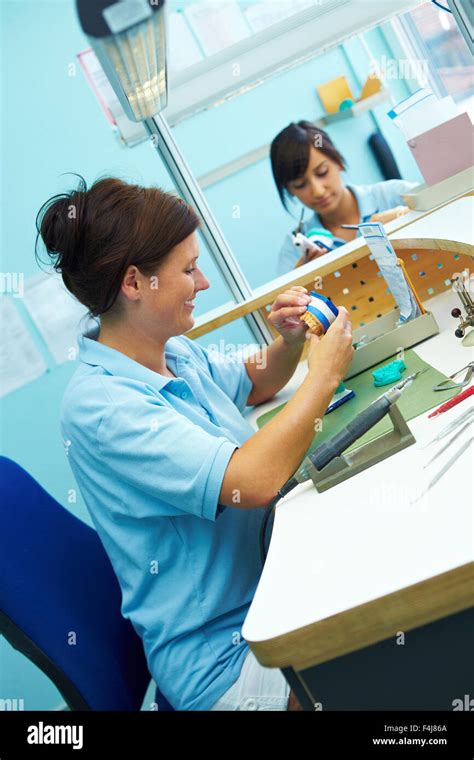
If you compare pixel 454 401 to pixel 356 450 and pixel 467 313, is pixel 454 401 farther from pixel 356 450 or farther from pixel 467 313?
pixel 467 313

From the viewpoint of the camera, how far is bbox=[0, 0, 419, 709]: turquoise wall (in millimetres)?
3068

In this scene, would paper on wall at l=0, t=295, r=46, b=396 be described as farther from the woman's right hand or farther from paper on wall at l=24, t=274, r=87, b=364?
the woman's right hand

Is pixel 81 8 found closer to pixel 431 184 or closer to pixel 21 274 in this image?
pixel 431 184

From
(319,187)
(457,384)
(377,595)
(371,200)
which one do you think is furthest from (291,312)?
(371,200)

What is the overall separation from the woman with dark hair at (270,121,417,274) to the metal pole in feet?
2.58

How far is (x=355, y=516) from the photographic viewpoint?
101cm

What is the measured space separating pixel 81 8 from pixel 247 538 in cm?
87

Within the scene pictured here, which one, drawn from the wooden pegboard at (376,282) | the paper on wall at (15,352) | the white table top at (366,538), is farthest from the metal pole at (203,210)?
the paper on wall at (15,352)

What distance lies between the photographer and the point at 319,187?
2.94 metres

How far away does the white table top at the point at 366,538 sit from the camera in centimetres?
81

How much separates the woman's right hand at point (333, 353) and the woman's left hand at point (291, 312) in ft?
0.69

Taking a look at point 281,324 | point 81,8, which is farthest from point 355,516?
point 281,324

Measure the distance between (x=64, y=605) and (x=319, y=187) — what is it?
1987 millimetres

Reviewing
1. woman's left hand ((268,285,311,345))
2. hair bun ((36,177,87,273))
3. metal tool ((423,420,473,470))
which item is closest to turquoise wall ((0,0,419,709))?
woman's left hand ((268,285,311,345))
